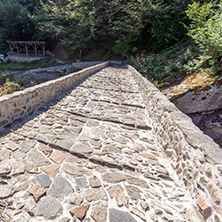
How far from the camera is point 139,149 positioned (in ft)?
8.18

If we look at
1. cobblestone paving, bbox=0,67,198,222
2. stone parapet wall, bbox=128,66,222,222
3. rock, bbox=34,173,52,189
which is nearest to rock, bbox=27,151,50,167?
cobblestone paving, bbox=0,67,198,222

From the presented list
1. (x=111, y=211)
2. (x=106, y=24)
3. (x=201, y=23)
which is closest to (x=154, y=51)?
(x=201, y=23)

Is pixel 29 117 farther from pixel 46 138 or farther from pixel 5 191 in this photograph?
A: pixel 5 191

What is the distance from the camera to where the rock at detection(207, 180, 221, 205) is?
46.0 inches

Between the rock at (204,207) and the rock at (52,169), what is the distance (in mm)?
1708

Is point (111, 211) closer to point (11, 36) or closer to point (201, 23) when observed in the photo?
point (201, 23)

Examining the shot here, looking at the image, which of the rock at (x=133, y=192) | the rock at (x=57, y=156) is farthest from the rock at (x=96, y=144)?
the rock at (x=133, y=192)

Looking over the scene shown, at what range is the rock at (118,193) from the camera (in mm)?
1542

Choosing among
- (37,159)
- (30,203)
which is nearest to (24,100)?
(37,159)

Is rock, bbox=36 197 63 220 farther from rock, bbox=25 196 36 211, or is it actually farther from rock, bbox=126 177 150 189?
rock, bbox=126 177 150 189

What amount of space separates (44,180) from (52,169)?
19 cm

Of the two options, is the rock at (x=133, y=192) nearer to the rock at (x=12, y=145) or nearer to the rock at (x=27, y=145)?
the rock at (x=27, y=145)

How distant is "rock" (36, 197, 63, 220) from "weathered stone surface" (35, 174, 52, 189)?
0.18m

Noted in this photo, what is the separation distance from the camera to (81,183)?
1.72 meters
